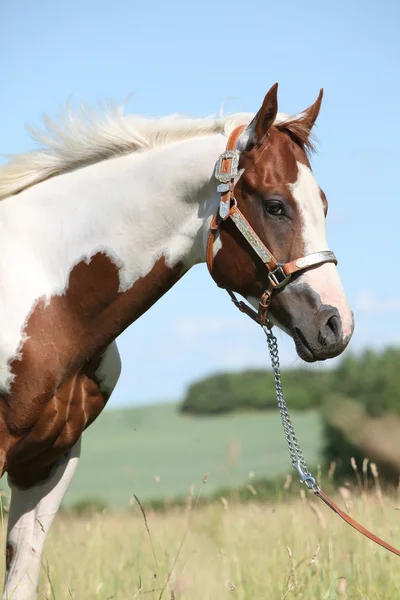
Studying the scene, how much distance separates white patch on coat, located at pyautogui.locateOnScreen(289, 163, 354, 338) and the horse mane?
1.93ft

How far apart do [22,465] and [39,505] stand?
12.0 inches

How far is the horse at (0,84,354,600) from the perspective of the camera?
11.3ft

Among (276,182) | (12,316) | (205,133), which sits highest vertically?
(205,133)

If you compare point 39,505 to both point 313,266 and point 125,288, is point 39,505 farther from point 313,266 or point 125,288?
point 313,266

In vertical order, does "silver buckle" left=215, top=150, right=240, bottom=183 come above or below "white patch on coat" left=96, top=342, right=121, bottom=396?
above

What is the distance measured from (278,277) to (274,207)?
323 millimetres

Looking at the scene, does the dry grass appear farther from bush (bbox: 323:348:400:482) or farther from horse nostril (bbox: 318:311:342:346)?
bush (bbox: 323:348:400:482)

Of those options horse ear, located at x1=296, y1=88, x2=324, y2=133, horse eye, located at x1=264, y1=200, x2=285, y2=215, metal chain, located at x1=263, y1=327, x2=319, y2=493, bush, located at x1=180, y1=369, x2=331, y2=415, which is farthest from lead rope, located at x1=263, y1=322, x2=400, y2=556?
bush, located at x1=180, y1=369, x2=331, y2=415

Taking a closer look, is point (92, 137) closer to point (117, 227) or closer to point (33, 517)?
point (117, 227)

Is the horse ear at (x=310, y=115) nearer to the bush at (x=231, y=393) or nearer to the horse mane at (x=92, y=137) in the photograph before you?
the horse mane at (x=92, y=137)

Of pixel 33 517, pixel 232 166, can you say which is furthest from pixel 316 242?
pixel 33 517

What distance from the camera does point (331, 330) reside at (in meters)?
3.30

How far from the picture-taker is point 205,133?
3.95 m

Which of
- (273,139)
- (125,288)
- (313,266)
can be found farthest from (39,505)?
(273,139)
